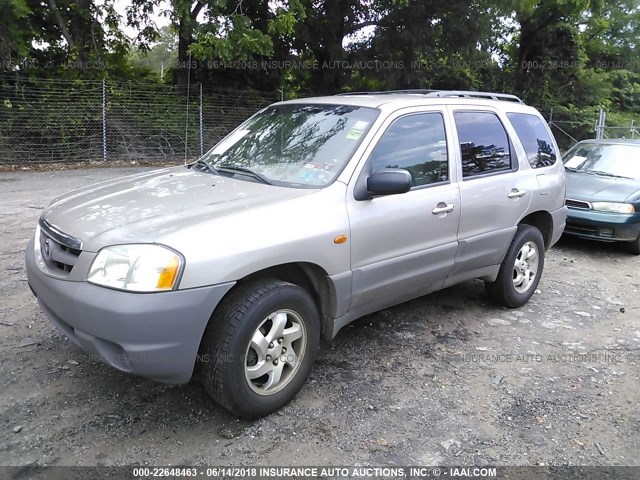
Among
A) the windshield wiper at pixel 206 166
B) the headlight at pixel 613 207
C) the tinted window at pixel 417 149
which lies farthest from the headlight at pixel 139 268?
the headlight at pixel 613 207

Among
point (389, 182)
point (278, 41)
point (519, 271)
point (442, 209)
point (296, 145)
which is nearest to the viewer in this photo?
point (389, 182)

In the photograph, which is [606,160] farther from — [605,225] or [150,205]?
[150,205]

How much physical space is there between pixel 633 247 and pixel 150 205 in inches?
268

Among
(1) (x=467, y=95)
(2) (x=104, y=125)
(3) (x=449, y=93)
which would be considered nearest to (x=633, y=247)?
(1) (x=467, y=95)

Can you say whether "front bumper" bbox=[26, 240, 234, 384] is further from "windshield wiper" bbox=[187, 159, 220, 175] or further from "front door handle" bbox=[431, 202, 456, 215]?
"front door handle" bbox=[431, 202, 456, 215]

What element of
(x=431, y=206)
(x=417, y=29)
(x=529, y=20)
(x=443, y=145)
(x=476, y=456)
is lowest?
(x=476, y=456)

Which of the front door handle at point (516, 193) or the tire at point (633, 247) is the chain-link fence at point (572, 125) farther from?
the front door handle at point (516, 193)

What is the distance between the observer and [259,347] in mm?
3043

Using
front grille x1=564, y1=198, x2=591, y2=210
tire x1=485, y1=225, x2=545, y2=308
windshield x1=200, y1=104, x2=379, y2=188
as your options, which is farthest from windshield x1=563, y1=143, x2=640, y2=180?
windshield x1=200, y1=104, x2=379, y2=188

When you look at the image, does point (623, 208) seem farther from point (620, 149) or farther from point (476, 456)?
point (476, 456)

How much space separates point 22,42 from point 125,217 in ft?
38.6

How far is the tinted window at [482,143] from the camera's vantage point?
4.37 metres

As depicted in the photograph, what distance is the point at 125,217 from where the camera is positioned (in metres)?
3.03

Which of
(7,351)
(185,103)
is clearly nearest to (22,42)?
(185,103)
